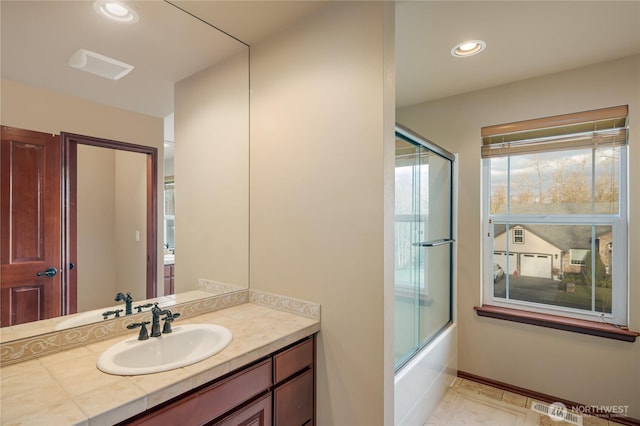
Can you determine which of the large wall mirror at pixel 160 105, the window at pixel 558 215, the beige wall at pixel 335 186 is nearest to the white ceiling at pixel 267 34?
the large wall mirror at pixel 160 105

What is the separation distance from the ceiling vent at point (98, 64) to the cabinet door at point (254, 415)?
1.55m

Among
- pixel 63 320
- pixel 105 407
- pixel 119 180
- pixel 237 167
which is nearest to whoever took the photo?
pixel 105 407

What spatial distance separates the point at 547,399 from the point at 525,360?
28 centimetres

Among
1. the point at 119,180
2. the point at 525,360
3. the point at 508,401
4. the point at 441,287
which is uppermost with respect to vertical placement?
the point at 119,180

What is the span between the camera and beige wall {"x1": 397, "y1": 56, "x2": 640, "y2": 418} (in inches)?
77.7

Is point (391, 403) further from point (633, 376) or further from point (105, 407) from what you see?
point (633, 376)

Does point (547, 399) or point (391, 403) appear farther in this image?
point (547, 399)

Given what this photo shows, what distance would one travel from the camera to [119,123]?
1.40m

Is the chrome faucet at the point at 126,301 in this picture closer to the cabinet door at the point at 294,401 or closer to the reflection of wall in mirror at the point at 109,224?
the reflection of wall in mirror at the point at 109,224

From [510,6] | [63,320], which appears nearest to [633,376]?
[510,6]

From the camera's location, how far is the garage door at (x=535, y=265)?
2385 millimetres

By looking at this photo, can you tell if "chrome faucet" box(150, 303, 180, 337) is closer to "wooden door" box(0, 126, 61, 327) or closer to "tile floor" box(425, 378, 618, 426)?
"wooden door" box(0, 126, 61, 327)

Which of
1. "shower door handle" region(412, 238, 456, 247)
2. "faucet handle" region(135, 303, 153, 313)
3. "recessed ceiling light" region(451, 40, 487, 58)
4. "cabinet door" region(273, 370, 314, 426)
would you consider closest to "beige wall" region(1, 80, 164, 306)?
"faucet handle" region(135, 303, 153, 313)

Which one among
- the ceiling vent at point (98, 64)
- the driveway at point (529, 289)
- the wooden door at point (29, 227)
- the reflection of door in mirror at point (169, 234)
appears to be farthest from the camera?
the driveway at point (529, 289)
